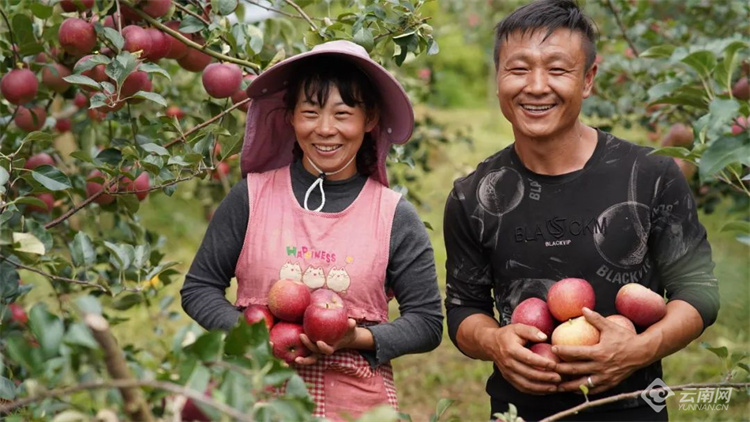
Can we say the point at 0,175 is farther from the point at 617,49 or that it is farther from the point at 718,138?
the point at 617,49

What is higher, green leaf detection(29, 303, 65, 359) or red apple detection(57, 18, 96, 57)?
red apple detection(57, 18, 96, 57)

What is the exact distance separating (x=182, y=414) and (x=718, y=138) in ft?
3.00

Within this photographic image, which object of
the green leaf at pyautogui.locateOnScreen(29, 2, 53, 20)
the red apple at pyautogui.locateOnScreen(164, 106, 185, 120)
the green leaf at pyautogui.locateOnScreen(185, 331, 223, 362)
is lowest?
the red apple at pyautogui.locateOnScreen(164, 106, 185, 120)

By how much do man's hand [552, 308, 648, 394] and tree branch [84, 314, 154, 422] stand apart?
869 mm

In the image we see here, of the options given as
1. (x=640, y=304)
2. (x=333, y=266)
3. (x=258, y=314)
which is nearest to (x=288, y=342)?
(x=258, y=314)

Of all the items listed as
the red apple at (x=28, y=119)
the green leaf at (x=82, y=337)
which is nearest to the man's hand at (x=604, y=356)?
the green leaf at (x=82, y=337)

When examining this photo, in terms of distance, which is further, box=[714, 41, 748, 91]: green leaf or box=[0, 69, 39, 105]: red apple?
box=[0, 69, 39, 105]: red apple

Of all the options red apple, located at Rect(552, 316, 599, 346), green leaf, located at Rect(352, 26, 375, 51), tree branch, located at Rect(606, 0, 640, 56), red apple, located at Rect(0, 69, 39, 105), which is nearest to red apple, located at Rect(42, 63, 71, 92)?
red apple, located at Rect(0, 69, 39, 105)

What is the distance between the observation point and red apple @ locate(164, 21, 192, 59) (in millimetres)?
2319

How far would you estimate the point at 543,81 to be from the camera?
1899mm

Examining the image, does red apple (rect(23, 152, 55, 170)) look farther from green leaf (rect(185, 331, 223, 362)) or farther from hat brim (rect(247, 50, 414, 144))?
green leaf (rect(185, 331, 223, 362))

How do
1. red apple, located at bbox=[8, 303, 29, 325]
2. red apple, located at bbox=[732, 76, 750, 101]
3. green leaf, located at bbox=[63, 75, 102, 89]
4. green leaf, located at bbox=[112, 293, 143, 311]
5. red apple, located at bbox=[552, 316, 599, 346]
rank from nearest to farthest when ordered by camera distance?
red apple, located at bbox=[552, 316, 599, 346]
green leaf, located at bbox=[63, 75, 102, 89]
green leaf, located at bbox=[112, 293, 143, 311]
red apple, located at bbox=[8, 303, 29, 325]
red apple, located at bbox=[732, 76, 750, 101]

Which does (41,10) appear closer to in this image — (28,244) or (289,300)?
(28,244)

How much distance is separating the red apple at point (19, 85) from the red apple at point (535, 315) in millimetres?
1305
